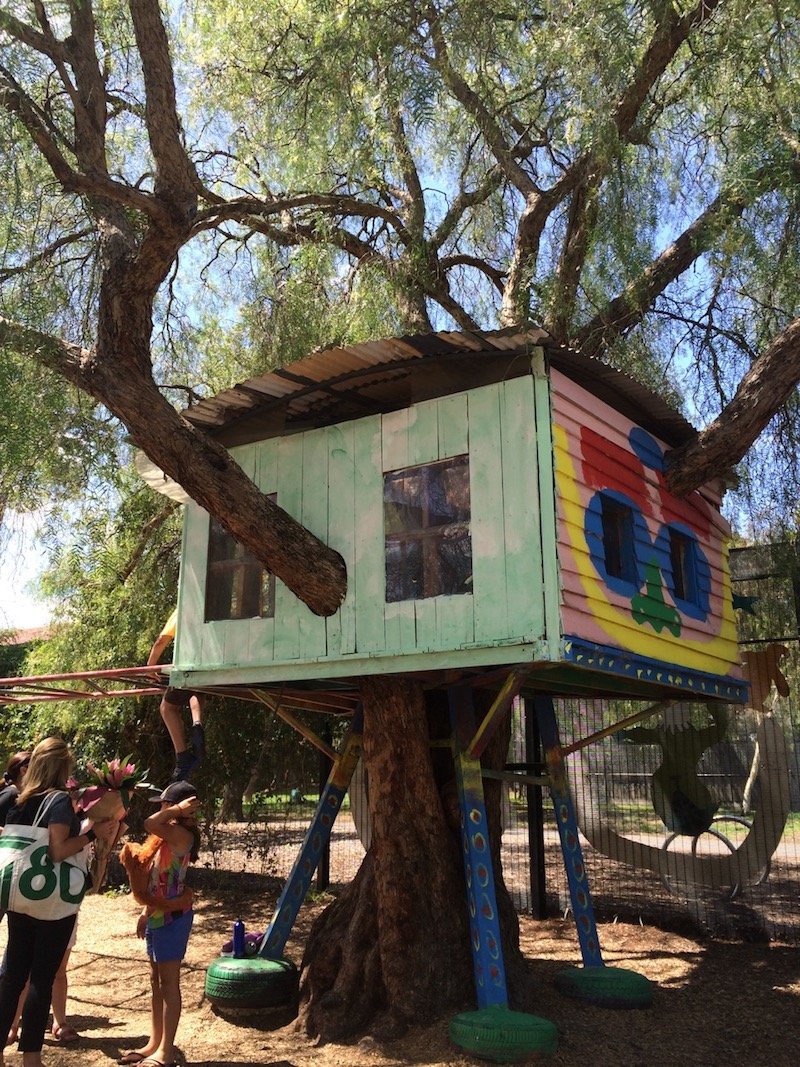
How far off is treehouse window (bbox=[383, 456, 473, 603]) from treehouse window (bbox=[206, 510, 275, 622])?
43.7 inches

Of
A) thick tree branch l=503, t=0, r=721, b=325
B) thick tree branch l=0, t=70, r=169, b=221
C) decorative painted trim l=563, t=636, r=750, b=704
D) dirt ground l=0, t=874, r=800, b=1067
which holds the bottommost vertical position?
dirt ground l=0, t=874, r=800, b=1067

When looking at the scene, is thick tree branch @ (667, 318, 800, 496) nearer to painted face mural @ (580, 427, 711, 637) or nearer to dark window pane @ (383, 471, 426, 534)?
painted face mural @ (580, 427, 711, 637)

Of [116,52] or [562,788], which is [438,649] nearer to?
[562,788]

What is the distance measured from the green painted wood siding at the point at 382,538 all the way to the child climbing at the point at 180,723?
1.92ft

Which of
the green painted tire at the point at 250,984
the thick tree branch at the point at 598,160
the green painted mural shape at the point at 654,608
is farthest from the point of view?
the thick tree branch at the point at 598,160

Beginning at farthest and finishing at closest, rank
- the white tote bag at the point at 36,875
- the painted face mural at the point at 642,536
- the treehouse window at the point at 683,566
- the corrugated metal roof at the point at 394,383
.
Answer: the treehouse window at the point at 683,566 → the painted face mural at the point at 642,536 → the corrugated metal roof at the point at 394,383 → the white tote bag at the point at 36,875

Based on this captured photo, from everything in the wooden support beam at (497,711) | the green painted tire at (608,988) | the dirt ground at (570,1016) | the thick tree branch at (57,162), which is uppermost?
the thick tree branch at (57,162)

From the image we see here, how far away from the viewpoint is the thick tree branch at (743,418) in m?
6.36

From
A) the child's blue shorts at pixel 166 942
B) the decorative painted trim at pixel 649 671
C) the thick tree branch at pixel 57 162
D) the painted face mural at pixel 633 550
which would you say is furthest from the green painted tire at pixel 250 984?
the thick tree branch at pixel 57 162

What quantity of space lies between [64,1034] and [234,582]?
3.24 metres

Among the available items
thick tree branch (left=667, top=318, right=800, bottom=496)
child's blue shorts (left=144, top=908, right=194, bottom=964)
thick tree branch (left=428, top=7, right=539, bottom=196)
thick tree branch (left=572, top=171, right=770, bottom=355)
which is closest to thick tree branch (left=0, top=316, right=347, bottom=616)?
child's blue shorts (left=144, top=908, right=194, bottom=964)

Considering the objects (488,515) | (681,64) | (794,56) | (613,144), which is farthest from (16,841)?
(681,64)

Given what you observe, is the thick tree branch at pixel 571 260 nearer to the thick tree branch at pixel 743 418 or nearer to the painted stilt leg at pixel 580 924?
the thick tree branch at pixel 743 418

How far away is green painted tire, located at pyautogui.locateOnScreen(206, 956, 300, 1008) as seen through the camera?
646 centimetres
